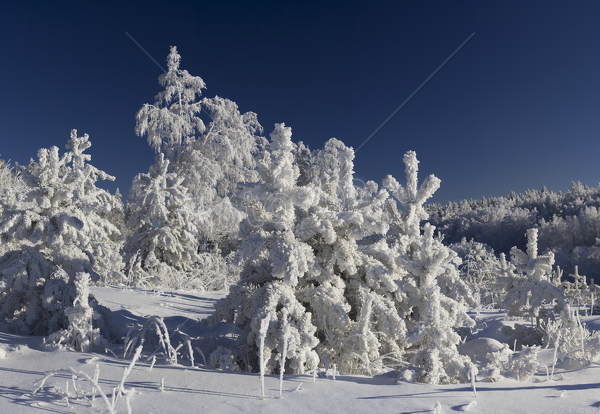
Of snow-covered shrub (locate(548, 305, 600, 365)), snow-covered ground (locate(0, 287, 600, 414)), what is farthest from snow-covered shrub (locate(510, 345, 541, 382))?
snow-covered shrub (locate(548, 305, 600, 365))

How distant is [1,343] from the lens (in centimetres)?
299

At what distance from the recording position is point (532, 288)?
171 inches

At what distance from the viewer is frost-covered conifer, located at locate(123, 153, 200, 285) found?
8742mm

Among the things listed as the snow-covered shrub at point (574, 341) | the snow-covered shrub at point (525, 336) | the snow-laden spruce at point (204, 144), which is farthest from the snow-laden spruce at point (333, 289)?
the snow-laden spruce at point (204, 144)

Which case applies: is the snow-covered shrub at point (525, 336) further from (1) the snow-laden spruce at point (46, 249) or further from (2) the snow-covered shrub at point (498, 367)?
(1) the snow-laden spruce at point (46, 249)

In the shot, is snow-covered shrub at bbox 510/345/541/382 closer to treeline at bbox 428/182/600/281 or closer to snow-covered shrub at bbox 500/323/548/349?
snow-covered shrub at bbox 500/323/548/349

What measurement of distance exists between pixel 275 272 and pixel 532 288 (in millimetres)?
3359

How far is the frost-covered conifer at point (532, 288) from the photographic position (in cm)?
423

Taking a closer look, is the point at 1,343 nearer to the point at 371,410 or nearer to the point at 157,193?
the point at 371,410

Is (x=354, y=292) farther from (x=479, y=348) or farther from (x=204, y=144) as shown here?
(x=204, y=144)

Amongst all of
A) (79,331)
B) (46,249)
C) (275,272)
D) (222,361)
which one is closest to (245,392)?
(222,361)

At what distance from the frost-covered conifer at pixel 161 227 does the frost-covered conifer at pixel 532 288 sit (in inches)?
276

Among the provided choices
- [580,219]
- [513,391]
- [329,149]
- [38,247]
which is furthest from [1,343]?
[580,219]

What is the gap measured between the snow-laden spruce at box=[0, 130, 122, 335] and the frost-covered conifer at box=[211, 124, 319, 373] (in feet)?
4.86
